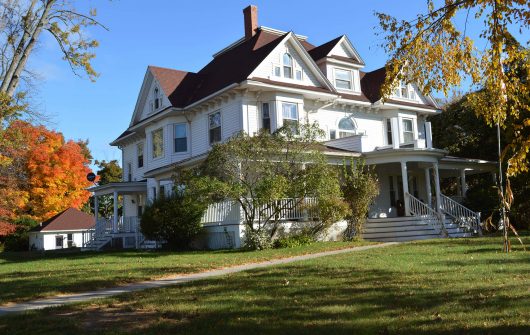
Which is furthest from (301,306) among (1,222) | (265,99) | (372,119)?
(1,222)

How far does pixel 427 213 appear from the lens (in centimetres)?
2305

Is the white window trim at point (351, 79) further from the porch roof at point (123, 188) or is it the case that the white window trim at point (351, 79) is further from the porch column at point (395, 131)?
the porch roof at point (123, 188)

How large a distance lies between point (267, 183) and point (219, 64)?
12.5 metres

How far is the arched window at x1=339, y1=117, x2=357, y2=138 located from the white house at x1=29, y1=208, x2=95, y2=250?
22247 millimetres

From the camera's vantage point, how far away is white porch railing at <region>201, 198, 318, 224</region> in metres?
20.2

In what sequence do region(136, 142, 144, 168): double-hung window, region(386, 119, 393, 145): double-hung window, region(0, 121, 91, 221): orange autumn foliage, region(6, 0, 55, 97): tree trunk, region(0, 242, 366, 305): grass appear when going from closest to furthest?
region(0, 242, 366, 305): grass < region(6, 0, 55, 97): tree trunk < region(386, 119, 393, 145): double-hung window < region(136, 142, 144, 168): double-hung window < region(0, 121, 91, 221): orange autumn foliage

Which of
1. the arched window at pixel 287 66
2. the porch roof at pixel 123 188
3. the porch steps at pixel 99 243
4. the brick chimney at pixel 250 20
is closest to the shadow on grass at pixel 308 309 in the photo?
the arched window at pixel 287 66

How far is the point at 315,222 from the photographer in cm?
2145

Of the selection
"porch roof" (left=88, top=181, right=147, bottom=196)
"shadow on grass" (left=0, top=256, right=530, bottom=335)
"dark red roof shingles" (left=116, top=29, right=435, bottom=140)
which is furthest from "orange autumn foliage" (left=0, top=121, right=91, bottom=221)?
"shadow on grass" (left=0, top=256, right=530, bottom=335)

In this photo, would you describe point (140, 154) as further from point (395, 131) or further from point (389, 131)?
point (395, 131)

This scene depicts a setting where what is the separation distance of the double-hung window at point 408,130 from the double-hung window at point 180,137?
458 inches

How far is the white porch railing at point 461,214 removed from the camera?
2195cm

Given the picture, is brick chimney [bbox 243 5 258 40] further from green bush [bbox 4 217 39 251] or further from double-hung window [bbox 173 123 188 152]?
green bush [bbox 4 217 39 251]

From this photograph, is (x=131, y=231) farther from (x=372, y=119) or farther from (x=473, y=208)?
(x=473, y=208)
